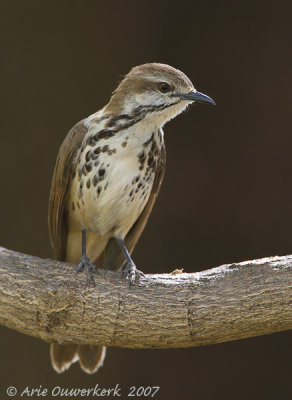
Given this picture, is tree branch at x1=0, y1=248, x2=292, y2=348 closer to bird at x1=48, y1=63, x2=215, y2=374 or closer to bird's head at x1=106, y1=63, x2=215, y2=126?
bird at x1=48, y1=63, x2=215, y2=374

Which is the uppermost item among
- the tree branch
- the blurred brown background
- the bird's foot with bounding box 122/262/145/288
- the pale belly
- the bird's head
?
the blurred brown background

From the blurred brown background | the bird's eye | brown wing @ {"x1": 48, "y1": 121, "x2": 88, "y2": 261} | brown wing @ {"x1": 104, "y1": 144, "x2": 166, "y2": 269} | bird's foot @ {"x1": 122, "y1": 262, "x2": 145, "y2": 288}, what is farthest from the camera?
the blurred brown background

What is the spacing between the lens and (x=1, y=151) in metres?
5.37

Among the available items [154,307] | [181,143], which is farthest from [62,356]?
[181,143]

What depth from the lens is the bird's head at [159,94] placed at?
11.7 ft

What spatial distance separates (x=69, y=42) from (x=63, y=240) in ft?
6.09

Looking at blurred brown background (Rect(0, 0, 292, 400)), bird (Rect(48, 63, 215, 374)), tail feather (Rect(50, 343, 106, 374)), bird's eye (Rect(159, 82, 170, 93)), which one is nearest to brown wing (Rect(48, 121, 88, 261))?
bird (Rect(48, 63, 215, 374))

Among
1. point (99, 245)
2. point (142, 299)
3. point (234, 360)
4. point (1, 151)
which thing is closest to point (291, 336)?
point (234, 360)

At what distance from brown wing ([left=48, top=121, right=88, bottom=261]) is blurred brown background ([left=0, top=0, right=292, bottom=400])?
1.45 meters

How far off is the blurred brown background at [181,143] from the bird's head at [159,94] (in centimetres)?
168

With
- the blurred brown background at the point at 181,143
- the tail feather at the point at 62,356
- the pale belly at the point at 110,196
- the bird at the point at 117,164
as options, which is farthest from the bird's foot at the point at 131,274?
the blurred brown background at the point at 181,143

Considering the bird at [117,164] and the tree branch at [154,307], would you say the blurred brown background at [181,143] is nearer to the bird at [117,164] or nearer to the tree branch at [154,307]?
the bird at [117,164]

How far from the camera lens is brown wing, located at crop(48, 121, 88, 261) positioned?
149 inches

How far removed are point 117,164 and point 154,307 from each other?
816 mm
